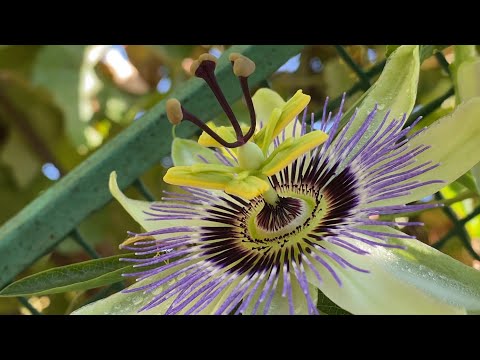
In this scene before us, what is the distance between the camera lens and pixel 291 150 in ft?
2.22

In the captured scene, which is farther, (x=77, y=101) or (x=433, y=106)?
(x=77, y=101)

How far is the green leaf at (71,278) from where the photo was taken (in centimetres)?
65

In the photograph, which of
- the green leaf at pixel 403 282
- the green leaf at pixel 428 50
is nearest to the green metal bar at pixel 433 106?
the green leaf at pixel 428 50

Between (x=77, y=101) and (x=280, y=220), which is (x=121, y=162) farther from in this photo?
(x=77, y=101)

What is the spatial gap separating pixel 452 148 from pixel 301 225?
17 centimetres

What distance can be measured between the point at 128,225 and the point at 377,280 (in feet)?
2.37

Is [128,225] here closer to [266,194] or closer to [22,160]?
[266,194]

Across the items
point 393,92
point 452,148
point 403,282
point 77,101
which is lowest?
point 403,282

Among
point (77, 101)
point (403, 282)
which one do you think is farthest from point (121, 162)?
point (77, 101)

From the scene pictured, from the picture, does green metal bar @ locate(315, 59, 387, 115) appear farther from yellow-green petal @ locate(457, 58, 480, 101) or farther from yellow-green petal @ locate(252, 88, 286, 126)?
yellow-green petal @ locate(457, 58, 480, 101)

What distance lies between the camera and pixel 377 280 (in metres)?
0.58

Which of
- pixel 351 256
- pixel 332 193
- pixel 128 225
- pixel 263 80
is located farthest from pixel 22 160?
pixel 351 256

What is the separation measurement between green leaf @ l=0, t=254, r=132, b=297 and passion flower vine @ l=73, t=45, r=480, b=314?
0.06 feet

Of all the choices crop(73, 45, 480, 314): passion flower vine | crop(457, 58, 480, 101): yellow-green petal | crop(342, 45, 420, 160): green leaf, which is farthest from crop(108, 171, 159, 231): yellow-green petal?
crop(457, 58, 480, 101): yellow-green petal
